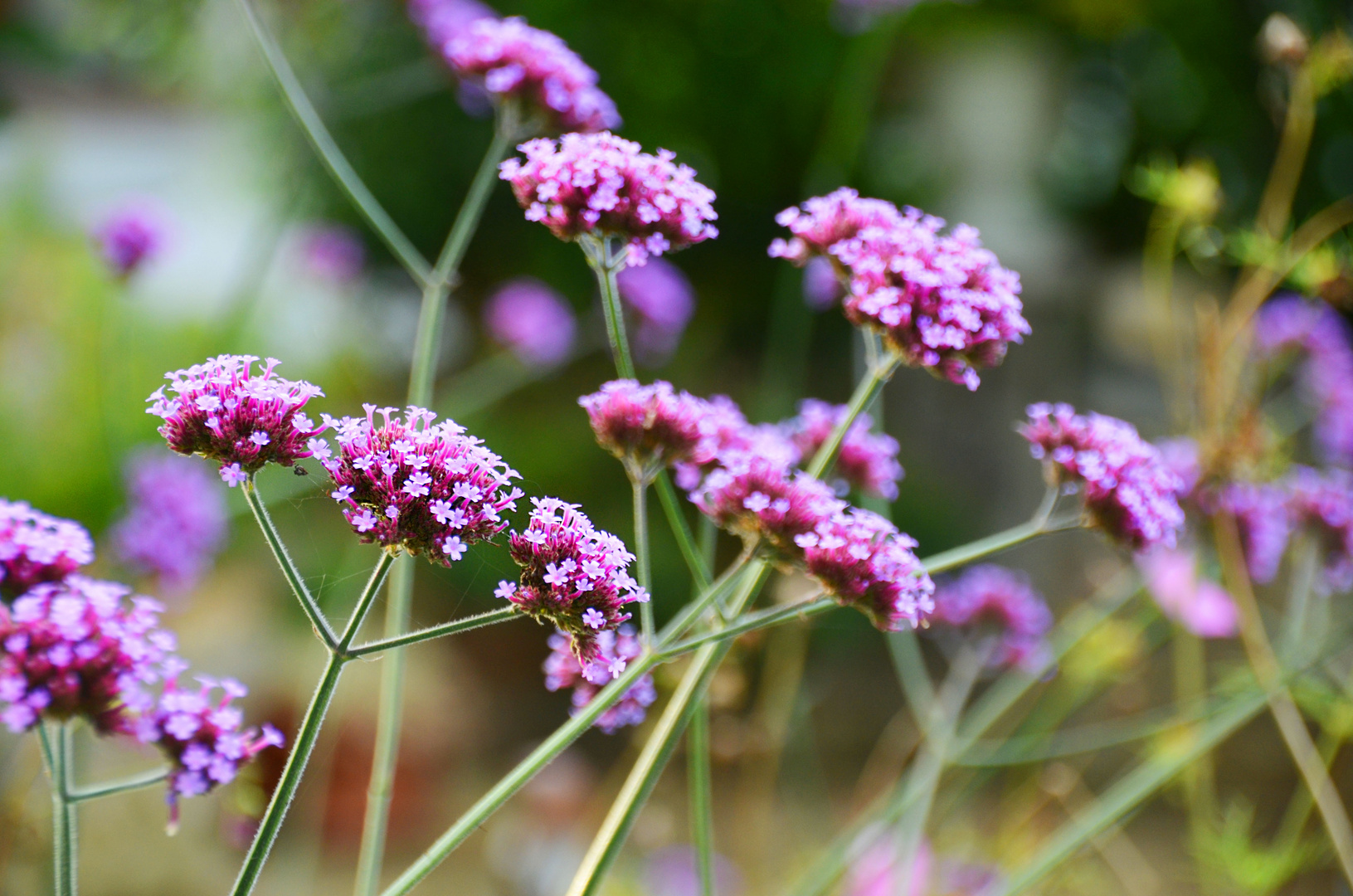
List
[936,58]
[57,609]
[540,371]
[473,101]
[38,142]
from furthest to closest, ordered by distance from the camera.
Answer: [936,58] < [38,142] < [540,371] < [473,101] < [57,609]

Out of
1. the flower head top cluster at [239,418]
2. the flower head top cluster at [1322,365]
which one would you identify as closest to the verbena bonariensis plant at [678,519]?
the flower head top cluster at [239,418]

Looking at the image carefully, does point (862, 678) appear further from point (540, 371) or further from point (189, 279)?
point (189, 279)

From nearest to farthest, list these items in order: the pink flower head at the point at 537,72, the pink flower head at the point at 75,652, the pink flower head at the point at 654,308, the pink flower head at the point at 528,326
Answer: the pink flower head at the point at 75,652 → the pink flower head at the point at 537,72 → the pink flower head at the point at 654,308 → the pink flower head at the point at 528,326

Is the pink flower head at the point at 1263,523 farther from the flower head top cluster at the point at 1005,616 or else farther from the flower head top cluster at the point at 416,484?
the flower head top cluster at the point at 416,484

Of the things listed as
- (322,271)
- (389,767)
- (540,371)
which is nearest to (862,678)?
(540,371)

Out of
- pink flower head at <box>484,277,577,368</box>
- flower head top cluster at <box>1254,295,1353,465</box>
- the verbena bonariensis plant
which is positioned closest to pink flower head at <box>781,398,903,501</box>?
the verbena bonariensis plant

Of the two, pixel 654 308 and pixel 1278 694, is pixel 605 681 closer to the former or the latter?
pixel 1278 694
